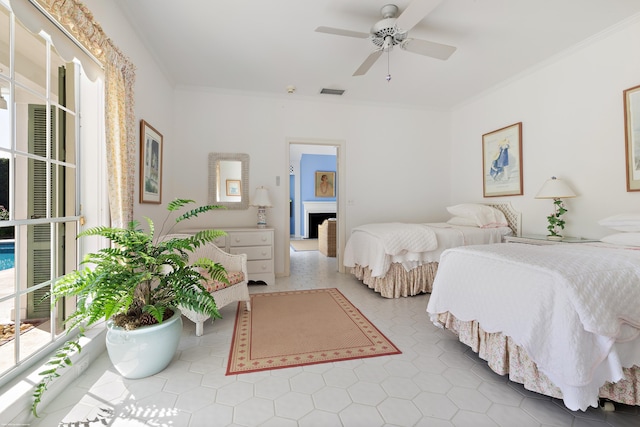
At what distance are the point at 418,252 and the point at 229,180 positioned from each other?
2.71 meters

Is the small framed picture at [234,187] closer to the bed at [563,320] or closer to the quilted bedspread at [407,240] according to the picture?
the quilted bedspread at [407,240]

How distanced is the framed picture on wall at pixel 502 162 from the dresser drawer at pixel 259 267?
129 inches

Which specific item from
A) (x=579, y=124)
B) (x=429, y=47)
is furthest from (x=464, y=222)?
(x=429, y=47)

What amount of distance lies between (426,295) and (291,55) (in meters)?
3.12

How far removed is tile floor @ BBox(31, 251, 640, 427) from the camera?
1327mm

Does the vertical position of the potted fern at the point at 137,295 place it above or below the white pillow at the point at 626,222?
below

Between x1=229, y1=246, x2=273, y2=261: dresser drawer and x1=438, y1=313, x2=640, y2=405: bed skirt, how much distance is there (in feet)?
7.82

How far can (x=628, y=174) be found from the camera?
2457mm

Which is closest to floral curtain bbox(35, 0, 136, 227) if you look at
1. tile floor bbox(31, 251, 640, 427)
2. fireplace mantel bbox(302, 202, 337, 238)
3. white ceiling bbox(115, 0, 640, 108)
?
white ceiling bbox(115, 0, 640, 108)

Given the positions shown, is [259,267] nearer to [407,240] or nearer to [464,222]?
[407,240]

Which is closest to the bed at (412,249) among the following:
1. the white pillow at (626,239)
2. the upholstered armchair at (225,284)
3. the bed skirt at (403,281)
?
the bed skirt at (403,281)

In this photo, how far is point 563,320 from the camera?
1.24 metres

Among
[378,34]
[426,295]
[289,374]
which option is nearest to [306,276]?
[426,295]

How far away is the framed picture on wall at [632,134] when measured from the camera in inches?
94.1
